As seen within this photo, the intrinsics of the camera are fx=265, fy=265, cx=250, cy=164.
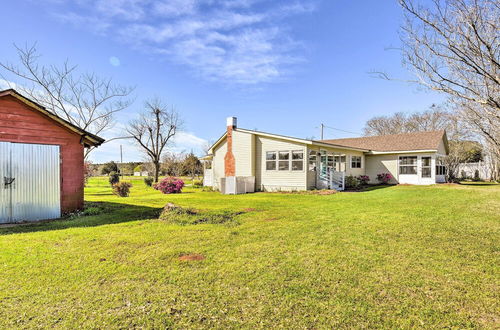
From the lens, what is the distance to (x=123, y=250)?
4.89 metres

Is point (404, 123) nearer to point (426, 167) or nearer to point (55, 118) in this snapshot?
point (426, 167)

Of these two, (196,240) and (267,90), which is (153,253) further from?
(267,90)

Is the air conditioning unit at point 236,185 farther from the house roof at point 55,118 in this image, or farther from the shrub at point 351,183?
the house roof at point 55,118

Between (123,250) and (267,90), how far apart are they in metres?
20.0

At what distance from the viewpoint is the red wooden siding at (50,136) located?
754cm

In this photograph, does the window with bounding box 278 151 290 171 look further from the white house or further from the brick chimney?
the brick chimney

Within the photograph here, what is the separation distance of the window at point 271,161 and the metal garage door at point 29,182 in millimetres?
11996

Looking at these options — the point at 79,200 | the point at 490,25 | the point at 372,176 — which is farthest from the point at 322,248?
the point at 372,176

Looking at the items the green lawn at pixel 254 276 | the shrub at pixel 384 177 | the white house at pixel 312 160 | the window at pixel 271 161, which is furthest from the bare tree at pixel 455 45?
the shrub at pixel 384 177

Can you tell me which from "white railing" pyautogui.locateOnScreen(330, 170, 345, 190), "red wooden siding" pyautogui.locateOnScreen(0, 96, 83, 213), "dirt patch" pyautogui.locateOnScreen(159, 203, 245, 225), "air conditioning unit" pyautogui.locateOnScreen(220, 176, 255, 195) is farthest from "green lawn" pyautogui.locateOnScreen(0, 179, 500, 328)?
"white railing" pyautogui.locateOnScreen(330, 170, 345, 190)

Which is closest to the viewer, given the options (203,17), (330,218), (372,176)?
(330,218)

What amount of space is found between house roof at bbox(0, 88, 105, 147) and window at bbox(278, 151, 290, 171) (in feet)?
35.2

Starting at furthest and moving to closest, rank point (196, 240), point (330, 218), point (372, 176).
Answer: point (372, 176) → point (330, 218) → point (196, 240)

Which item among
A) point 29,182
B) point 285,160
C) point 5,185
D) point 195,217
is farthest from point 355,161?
point 5,185
